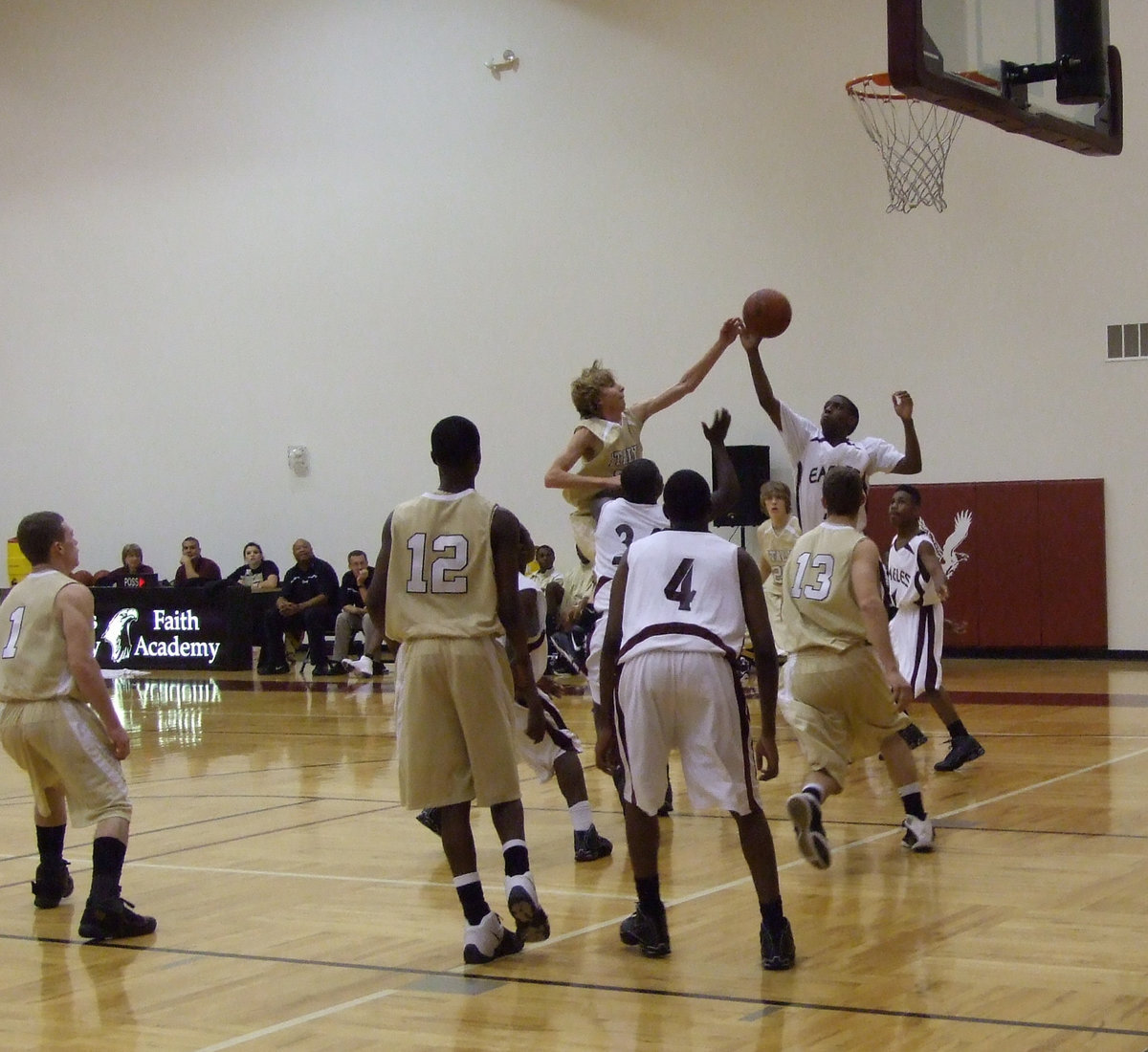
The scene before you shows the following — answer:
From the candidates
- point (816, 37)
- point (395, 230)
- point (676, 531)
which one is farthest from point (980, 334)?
point (676, 531)

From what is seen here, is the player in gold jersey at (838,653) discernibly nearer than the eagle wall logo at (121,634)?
Yes

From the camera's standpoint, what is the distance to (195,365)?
19.3m

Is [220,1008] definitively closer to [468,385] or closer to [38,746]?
[38,746]

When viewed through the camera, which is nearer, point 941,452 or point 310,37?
point 941,452

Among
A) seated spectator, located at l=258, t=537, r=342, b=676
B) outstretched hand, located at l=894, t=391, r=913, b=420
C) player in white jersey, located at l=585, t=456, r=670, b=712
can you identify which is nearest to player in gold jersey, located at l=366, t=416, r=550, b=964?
player in white jersey, located at l=585, t=456, r=670, b=712

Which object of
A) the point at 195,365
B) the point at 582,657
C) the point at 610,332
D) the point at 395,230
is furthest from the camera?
the point at 195,365

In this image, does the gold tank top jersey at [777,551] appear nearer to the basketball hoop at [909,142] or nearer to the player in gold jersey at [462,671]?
the basketball hoop at [909,142]

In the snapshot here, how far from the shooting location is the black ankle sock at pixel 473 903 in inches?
182

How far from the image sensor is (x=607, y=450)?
673cm

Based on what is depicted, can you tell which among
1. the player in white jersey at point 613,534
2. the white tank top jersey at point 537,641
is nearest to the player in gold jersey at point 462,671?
the white tank top jersey at point 537,641

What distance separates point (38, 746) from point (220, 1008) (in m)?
1.50

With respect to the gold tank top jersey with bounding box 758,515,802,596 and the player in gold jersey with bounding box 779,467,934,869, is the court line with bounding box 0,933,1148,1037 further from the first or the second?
the gold tank top jersey with bounding box 758,515,802,596

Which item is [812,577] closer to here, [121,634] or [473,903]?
[473,903]

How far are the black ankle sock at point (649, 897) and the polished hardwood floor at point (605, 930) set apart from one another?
150 millimetres
